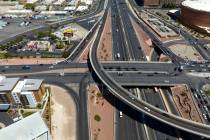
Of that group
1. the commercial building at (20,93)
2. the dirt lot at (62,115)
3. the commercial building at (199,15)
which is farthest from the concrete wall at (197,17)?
the commercial building at (20,93)

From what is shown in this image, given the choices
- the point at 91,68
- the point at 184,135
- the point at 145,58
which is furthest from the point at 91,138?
the point at 145,58

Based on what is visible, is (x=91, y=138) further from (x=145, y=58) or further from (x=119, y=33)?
(x=119, y=33)

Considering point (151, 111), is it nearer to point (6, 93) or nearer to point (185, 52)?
point (6, 93)

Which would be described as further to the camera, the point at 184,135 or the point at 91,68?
the point at 91,68

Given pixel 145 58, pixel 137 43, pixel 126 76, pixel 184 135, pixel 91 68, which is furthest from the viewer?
pixel 137 43

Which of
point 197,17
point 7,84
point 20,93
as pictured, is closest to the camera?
point 20,93

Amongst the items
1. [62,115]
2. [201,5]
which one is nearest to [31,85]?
[62,115]
